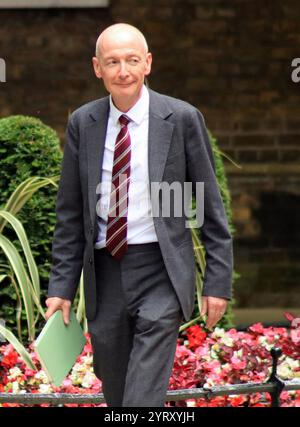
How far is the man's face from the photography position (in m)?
3.56

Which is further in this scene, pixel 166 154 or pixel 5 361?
pixel 5 361

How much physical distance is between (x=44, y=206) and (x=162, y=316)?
2.31 metres

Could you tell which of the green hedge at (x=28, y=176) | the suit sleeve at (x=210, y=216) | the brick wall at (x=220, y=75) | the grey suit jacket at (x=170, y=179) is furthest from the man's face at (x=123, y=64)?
the brick wall at (x=220, y=75)

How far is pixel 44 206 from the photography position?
18.9ft

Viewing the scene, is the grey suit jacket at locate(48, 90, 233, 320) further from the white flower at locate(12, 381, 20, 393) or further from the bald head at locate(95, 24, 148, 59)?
the white flower at locate(12, 381, 20, 393)

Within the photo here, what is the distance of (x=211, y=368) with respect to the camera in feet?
16.6

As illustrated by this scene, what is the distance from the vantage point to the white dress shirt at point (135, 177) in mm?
3576

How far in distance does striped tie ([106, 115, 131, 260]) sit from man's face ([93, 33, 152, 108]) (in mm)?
144

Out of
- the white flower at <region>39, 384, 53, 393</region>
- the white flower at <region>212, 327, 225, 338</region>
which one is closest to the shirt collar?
the white flower at <region>39, 384, 53, 393</region>

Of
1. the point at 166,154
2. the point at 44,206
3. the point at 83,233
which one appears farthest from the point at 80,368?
the point at 166,154

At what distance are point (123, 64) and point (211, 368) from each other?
1.93 meters

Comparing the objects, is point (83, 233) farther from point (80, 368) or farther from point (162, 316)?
point (80, 368)

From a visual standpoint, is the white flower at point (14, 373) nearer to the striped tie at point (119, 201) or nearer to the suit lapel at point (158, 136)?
the striped tie at point (119, 201)
